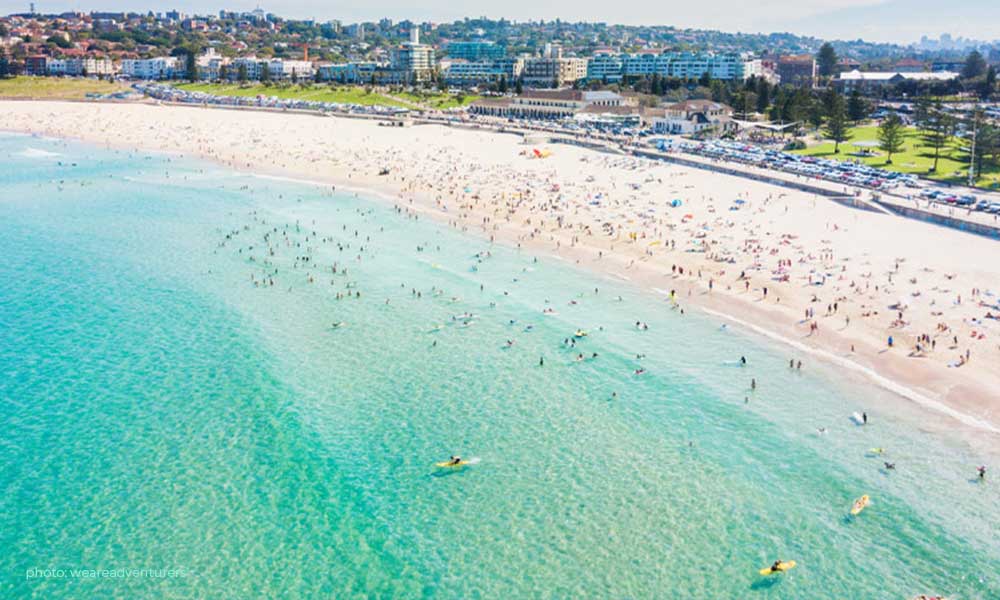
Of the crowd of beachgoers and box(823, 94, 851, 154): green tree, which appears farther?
the crowd of beachgoers

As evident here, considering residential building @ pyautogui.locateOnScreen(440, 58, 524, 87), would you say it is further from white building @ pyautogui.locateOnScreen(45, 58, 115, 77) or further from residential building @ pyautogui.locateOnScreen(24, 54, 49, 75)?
residential building @ pyautogui.locateOnScreen(24, 54, 49, 75)

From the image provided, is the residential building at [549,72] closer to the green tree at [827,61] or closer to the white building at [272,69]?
the white building at [272,69]

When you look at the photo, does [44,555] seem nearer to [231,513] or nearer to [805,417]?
[231,513]

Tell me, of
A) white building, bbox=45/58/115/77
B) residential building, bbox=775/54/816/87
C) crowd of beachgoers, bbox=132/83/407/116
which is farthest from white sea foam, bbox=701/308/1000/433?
white building, bbox=45/58/115/77

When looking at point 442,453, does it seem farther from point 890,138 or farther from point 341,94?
point 341,94

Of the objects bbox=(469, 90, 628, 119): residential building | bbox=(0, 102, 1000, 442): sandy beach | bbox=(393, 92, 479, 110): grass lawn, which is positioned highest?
bbox=(393, 92, 479, 110): grass lawn

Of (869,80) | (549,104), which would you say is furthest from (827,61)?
(549,104)

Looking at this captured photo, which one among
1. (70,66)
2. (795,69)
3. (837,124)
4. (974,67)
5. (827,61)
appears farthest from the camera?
(795,69)
